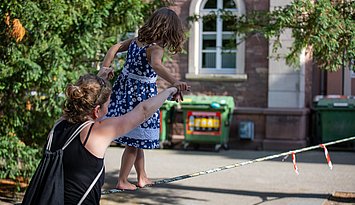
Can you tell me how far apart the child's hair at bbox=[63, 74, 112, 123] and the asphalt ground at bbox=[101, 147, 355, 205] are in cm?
562

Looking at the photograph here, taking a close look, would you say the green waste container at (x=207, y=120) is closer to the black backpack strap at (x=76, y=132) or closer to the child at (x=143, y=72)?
the child at (x=143, y=72)

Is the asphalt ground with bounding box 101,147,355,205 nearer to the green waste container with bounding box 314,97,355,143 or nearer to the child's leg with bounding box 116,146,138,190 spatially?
the green waste container with bounding box 314,97,355,143

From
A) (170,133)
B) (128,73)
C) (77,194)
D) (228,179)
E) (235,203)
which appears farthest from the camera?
(170,133)

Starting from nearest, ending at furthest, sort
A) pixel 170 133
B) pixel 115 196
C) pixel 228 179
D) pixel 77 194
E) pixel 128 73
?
1. pixel 77 194
2. pixel 128 73
3. pixel 115 196
4. pixel 228 179
5. pixel 170 133

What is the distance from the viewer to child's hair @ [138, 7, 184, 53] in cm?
490

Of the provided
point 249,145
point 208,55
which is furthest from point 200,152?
point 208,55

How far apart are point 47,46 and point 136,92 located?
13.3 ft

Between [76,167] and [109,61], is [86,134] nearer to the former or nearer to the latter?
[76,167]

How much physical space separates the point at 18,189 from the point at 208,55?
27.4ft

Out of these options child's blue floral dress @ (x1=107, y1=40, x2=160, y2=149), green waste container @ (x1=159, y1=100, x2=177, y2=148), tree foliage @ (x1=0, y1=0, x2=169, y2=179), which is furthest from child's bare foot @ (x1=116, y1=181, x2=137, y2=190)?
green waste container @ (x1=159, y1=100, x2=177, y2=148)

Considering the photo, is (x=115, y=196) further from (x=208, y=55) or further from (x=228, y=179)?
(x=208, y=55)

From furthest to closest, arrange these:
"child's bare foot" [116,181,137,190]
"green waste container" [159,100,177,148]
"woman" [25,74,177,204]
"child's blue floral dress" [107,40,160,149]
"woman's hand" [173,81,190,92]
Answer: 1. "green waste container" [159,100,177,148]
2. "child's bare foot" [116,181,137,190]
3. "child's blue floral dress" [107,40,160,149]
4. "woman's hand" [173,81,190,92]
5. "woman" [25,74,177,204]

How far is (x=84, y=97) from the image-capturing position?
3.88m

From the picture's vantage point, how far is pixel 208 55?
17.0m
